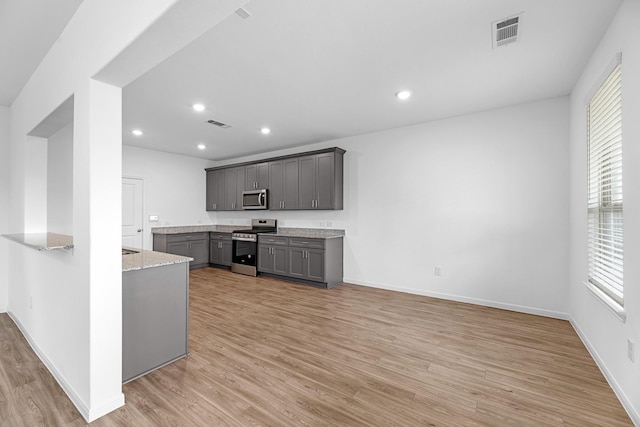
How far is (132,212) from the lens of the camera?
5934 mm

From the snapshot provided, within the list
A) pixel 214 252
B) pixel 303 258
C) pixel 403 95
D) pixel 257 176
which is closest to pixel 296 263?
pixel 303 258

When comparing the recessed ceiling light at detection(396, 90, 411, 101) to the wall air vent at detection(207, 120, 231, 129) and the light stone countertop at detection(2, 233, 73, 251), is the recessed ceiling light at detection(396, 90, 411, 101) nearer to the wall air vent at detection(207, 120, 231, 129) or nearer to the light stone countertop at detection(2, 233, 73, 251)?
the wall air vent at detection(207, 120, 231, 129)

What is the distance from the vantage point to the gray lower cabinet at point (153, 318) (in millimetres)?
2172

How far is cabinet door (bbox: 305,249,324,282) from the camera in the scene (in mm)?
4934

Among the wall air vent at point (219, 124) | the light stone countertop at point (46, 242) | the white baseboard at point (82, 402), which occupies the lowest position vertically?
the white baseboard at point (82, 402)

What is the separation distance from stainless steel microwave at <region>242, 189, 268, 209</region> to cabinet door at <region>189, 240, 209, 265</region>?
136 cm

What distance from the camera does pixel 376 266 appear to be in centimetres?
495

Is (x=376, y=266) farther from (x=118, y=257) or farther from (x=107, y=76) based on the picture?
(x=107, y=76)

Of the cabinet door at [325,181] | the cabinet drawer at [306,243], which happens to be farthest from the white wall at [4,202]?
the cabinet door at [325,181]

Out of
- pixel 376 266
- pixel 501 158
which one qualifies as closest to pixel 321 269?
pixel 376 266

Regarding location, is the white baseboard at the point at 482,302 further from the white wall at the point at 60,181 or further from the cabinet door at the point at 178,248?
the white wall at the point at 60,181

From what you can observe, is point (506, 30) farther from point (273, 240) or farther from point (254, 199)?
point (254, 199)

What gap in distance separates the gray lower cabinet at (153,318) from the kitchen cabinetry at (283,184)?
3.24m

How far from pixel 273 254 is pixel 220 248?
5.57 feet
